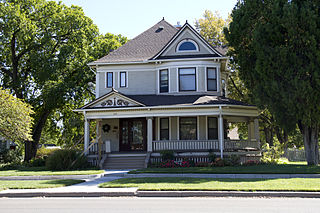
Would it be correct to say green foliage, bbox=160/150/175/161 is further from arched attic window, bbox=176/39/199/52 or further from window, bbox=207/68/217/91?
arched attic window, bbox=176/39/199/52

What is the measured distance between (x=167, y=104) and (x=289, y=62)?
764 cm

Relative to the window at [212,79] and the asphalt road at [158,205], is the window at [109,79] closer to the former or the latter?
the window at [212,79]

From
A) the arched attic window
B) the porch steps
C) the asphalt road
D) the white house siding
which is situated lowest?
the asphalt road

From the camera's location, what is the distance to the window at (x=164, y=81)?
2500cm

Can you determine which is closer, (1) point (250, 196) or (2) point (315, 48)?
(1) point (250, 196)

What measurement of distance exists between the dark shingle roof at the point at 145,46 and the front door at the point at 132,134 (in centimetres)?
446

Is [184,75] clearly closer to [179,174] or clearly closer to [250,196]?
[179,174]

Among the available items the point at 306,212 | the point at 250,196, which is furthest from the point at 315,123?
the point at 306,212

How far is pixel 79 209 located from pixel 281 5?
51.3 ft

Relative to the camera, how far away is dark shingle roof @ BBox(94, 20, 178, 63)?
85.2 ft

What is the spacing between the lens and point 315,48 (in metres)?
17.8

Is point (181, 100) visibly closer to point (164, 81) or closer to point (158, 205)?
point (164, 81)

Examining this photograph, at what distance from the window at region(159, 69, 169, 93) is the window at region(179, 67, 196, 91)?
38.3 inches

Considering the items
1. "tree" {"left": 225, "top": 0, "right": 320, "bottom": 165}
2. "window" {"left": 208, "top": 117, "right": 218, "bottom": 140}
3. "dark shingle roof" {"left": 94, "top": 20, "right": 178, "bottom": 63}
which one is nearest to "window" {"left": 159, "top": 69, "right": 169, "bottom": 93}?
"dark shingle roof" {"left": 94, "top": 20, "right": 178, "bottom": 63}
